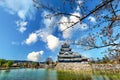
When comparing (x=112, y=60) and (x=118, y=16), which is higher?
(x=118, y=16)

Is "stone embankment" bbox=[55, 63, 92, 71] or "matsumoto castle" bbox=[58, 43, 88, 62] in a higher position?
"matsumoto castle" bbox=[58, 43, 88, 62]

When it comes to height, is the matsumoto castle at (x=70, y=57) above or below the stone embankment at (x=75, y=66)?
above

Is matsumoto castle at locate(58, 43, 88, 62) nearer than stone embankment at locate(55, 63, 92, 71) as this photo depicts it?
No

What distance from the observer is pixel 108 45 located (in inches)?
208

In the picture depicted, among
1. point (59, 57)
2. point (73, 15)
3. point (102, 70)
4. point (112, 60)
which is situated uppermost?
point (59, 57)

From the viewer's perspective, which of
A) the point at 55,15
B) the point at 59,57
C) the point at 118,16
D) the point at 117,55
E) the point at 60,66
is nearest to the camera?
the point at 55,15

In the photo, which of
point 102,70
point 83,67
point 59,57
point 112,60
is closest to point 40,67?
point 59,57

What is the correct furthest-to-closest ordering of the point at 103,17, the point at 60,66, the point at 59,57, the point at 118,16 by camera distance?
the point at 59,57 < the point at 60,66 < the point at 103,17 < the point at 118,16

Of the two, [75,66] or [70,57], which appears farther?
[70,57]

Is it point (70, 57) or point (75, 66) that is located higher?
point (70, 57)

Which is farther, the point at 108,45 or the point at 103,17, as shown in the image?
the point at 108,45

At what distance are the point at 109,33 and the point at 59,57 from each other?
11057 centimetres

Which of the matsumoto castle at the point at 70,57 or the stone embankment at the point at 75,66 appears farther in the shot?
the matsumoto castle at the point at 70,57

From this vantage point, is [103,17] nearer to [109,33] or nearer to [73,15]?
[109,33]
